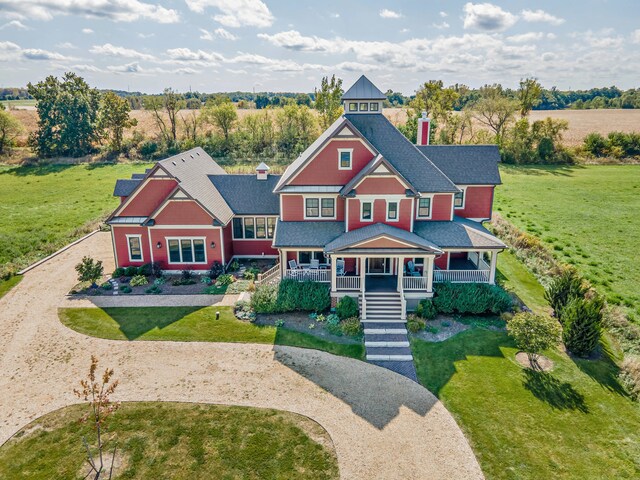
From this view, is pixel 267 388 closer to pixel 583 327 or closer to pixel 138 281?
pixel 138 281

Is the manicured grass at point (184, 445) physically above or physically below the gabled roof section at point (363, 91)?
Answer: below

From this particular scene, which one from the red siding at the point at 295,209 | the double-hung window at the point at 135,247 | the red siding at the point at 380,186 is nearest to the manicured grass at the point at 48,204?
the double-hung window at the point at 135,247

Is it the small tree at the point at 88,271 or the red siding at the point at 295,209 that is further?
the red siding at the point at 295,209

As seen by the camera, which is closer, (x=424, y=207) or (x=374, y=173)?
(x=374, y=173)

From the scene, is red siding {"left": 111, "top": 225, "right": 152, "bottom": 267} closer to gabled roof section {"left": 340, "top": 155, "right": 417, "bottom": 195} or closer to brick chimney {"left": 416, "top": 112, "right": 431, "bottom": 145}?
gabled roof section {"left": 340, "top": 155, "right": 417, "bottom": 195}

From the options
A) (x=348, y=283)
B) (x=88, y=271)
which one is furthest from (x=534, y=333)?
(x=88, y=271)

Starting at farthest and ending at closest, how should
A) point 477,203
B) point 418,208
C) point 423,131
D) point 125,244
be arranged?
1. point 423,131
2. point 477,203
3. point 125,244
4. point 418,208

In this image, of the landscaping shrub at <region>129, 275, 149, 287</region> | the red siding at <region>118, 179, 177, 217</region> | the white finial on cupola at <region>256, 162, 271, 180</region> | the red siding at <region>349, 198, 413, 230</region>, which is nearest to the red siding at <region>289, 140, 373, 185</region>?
the red siding at <region>349, 198, 413, 230</region>

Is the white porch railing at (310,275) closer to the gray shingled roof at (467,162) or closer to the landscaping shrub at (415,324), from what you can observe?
the landscaping shrub at (415,324)
